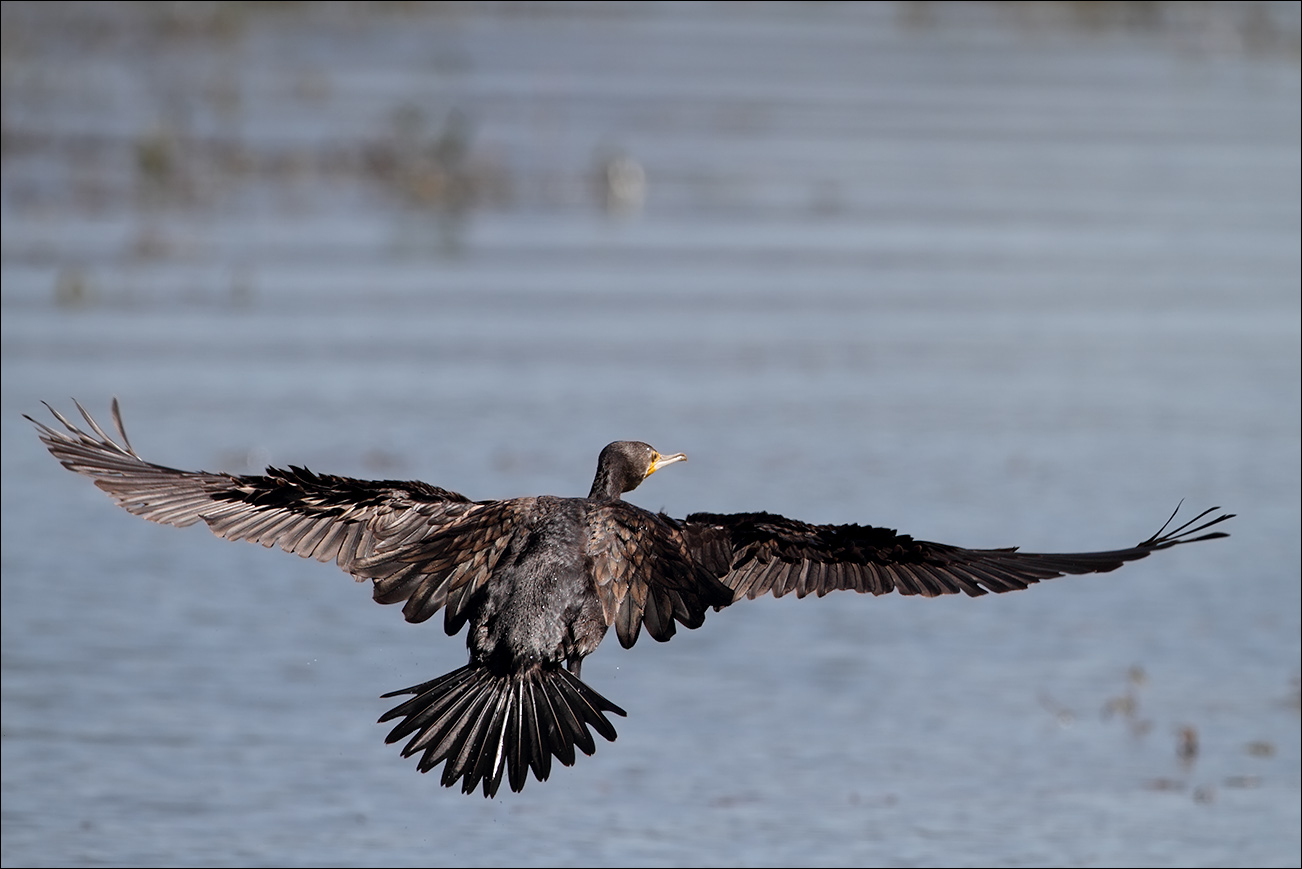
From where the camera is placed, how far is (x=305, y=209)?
19.3 metres

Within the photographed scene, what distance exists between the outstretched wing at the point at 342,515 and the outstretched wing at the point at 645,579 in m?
0.27

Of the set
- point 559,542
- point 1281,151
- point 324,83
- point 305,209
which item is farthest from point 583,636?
point 324,83

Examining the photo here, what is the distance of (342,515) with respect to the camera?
5.91m

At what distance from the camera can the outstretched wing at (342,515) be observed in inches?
223

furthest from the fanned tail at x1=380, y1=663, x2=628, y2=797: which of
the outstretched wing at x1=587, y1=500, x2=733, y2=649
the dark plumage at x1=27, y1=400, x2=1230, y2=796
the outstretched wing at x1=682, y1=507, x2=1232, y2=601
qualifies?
the outstretched wing at x1=682, y1=507, x2=1232, y2=601

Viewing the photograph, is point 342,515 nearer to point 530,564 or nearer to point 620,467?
point 530,564

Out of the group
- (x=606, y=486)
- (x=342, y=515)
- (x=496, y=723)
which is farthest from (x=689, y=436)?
(x=496, y=723)

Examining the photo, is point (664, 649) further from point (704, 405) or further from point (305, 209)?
point (305, 209)

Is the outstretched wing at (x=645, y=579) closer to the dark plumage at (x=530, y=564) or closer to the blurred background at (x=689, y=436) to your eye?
the dark plumage at (x=530, y=564)

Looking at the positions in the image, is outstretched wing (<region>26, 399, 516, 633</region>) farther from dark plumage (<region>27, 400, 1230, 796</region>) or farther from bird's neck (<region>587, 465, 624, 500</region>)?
bird's neck (<region>587, 465, 624, 500</region>)

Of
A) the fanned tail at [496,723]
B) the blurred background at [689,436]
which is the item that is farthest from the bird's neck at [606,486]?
the blurred background at [689,436]

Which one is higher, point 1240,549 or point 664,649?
point 1240,549

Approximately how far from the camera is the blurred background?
24.5 feet

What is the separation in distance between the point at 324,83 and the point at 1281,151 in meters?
12.5
